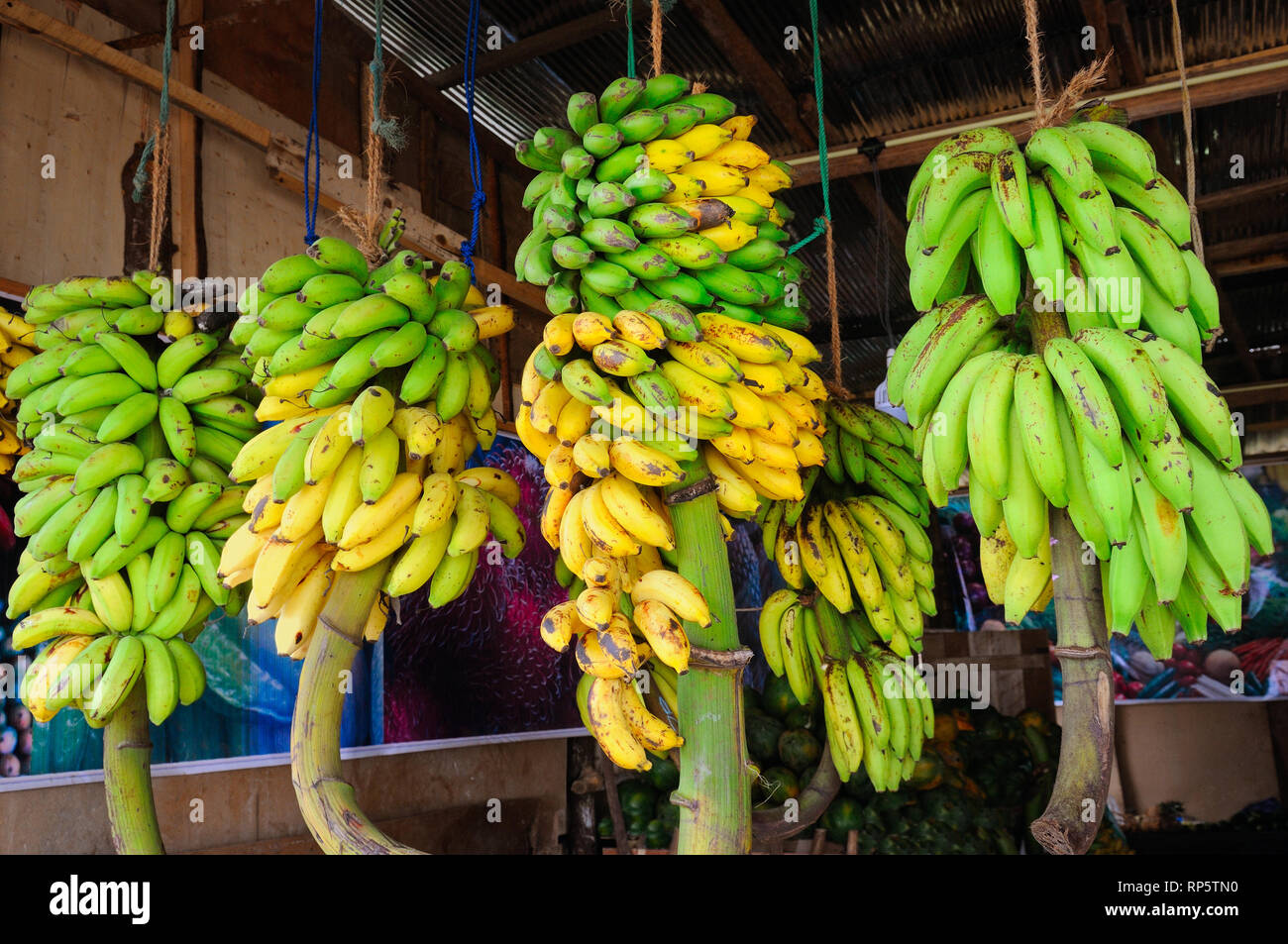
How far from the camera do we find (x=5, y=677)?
2.26m

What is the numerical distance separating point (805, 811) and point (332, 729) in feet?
2.89

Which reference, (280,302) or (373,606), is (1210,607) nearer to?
(373,606)

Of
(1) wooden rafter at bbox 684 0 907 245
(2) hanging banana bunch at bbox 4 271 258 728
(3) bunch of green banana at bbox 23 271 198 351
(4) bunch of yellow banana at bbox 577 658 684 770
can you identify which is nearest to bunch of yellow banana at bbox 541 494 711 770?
(4) bunch of yellow banana at bbox 577 658 684 770

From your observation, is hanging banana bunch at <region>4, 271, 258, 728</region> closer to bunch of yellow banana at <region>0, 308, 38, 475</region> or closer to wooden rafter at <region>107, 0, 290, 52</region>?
bunch of yellow banana at <region>0, 308, 38, 475</region>

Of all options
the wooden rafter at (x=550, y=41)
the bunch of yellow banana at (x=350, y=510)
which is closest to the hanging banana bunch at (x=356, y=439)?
the bunch of yellow banana at (x=350, y=510)

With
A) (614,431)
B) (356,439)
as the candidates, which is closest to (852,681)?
(614,431)

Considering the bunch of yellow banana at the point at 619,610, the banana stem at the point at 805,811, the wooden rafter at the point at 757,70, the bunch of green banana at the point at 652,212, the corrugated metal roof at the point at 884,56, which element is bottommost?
the banana stem at the point at 805,811

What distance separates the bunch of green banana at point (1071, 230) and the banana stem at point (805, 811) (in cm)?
96

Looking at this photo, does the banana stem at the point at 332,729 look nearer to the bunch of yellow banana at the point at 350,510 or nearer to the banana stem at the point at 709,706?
the bunch of yellow banana at the point at 350,510

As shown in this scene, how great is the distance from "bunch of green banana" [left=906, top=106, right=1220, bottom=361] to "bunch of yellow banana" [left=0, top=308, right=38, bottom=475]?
6.83 feet

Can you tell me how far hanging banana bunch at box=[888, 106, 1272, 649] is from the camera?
1157 mm

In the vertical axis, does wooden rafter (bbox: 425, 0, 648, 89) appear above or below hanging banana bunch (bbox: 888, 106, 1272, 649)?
above

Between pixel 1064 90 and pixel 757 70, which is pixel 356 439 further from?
pixel 757 70

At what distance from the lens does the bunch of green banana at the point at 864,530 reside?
178cm
